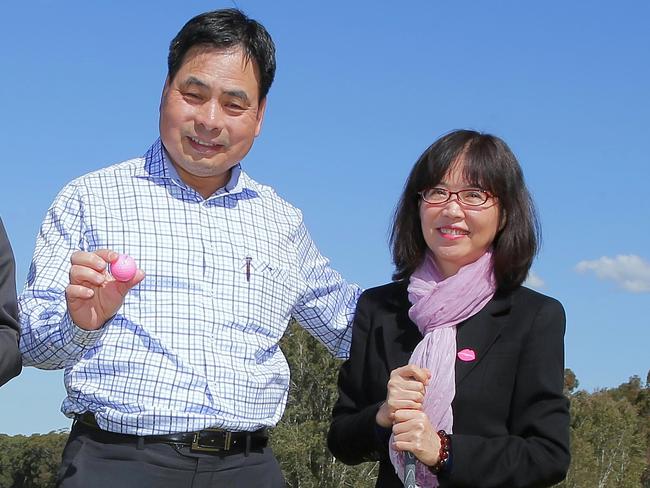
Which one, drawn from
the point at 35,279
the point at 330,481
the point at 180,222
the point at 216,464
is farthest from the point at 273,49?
the point at 330,481

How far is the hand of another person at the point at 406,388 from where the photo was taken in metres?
4.57

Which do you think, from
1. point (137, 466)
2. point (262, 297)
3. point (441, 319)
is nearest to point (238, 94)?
point (262, 297)

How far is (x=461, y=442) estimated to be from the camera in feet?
15.3

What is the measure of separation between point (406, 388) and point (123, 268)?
122 centimetres

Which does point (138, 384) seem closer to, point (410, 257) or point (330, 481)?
point (410, 257)

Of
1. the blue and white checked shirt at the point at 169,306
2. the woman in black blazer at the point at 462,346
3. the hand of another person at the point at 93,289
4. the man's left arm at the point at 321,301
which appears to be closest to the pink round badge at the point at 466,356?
the woman in black blazer at the point at 462,346

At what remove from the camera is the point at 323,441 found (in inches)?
1599

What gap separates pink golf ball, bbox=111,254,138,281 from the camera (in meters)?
4.30

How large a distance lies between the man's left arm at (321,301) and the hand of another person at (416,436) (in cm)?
117

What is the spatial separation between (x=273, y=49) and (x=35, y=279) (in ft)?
5.21

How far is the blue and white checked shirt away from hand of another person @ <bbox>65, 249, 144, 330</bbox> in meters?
0.09

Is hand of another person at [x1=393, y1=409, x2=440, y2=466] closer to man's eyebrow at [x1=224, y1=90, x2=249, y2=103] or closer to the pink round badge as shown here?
the pink round badge

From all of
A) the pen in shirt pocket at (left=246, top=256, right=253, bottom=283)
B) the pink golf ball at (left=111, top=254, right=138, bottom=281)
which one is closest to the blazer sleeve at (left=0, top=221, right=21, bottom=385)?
the pink golf ball at (left=111, top=254, right=138, bottom=281)

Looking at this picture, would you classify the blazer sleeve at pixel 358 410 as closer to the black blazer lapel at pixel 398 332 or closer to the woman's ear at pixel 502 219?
the black blazer lapel at pixel 398 332
